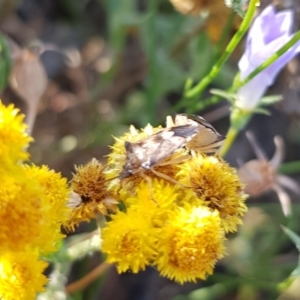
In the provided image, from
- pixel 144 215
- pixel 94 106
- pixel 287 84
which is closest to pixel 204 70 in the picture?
pixel 287 84

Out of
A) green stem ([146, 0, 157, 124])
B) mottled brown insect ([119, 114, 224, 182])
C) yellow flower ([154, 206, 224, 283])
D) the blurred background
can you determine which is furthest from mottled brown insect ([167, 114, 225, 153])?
green stem ([146, 0, 157, 124])

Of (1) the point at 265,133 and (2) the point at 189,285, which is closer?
(2) the point at 189,285

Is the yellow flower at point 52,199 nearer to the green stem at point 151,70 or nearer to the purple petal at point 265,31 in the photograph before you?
the purple petal at point 265,31

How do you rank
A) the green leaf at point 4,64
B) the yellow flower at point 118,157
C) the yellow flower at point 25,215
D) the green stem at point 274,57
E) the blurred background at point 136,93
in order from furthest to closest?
the blurred background at point 136,93 → the green leaf at point 4,64 → the green stem at point 274,57 → the yellow flower at point 118,157 → the yellow flower at point 25,215

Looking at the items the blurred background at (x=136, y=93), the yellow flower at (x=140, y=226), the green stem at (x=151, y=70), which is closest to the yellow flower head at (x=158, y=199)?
the yellow flower at (x=140, y=226)

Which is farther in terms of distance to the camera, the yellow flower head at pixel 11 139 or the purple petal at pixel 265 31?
the purple petal at pixel 265 31

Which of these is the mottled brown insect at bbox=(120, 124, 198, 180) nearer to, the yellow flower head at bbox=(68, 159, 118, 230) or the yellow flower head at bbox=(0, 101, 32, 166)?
the yellow flower head at bbox=(68, 159, 118, 230)

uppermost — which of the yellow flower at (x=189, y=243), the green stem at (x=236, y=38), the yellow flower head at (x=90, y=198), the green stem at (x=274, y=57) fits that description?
the green stem at (x=236, y=38)

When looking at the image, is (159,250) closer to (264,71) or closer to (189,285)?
(264,71)

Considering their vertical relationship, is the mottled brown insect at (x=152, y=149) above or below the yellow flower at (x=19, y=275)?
above
